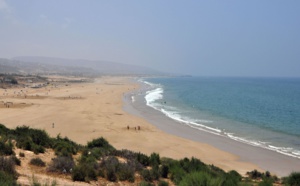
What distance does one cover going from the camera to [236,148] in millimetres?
22453

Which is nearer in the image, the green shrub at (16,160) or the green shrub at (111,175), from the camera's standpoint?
the green shrub at (16,160)

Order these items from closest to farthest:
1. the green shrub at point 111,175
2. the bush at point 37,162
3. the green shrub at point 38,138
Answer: the green shrub at point 111,175 → the bush at point 37,162 → the green shrub at point 38,138

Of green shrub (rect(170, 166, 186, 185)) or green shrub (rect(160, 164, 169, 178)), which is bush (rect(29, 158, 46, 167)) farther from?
green shrub (rect(170, 166, 186, 185))

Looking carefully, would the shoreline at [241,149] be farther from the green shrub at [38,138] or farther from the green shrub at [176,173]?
the green shrub at [38,138]

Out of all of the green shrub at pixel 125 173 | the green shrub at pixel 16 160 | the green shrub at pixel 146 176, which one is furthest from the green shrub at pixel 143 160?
the green shrub at pixel 16 160

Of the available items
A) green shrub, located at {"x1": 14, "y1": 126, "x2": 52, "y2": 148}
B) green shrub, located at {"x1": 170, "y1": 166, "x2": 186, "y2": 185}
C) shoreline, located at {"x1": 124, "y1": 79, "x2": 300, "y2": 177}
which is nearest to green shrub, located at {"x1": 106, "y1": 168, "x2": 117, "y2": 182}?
green shrub, located at {"x1": 170, "y1": 166, "x2": 186, "y2": 185}

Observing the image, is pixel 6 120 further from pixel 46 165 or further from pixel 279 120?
pixel 279 120

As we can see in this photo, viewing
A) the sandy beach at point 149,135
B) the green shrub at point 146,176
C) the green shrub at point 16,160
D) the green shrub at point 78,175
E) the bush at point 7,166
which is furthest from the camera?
the sandy beach at point 149,135

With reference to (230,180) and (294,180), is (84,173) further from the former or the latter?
(294,180)

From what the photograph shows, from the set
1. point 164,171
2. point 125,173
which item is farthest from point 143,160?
point 125,173

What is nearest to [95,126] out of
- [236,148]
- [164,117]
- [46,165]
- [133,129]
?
[133,129]

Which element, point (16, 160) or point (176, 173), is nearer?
point (16, 160)

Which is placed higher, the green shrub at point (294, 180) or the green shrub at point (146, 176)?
the green shrub at point (146, 176)

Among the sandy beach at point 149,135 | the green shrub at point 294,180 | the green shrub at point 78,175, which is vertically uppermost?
the green shrub at point 78,175
